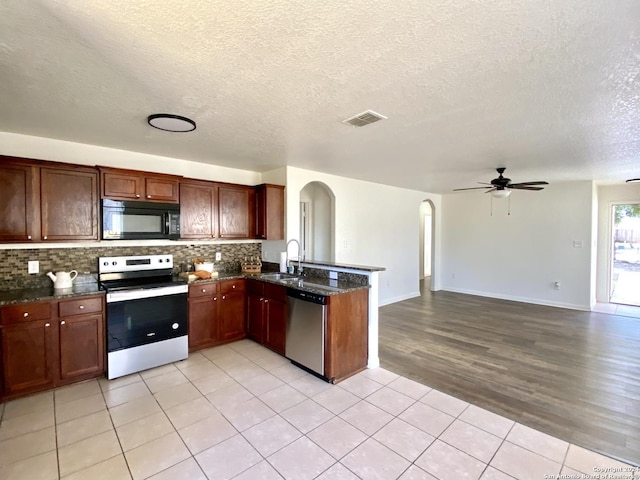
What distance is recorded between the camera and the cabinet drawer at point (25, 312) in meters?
2.64

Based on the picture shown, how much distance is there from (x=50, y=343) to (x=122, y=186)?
166 centimetres

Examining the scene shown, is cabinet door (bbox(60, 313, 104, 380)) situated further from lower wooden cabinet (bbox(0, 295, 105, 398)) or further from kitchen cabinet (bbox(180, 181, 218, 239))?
kitchen cabinet (bbox(180, 181, 218, 239))

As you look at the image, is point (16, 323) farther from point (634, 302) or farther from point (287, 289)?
point (634, 302)

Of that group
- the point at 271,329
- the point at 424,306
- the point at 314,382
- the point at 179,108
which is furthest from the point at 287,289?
the point at 424,306

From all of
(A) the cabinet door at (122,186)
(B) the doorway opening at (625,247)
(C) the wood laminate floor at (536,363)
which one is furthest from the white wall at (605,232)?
(A) the cabinet door at (122,186)

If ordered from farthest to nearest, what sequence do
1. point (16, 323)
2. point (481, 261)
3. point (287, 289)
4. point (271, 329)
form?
point (481, 261), point (271, 329), point (287, 289), point (16, 323)

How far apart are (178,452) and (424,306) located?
5.15m

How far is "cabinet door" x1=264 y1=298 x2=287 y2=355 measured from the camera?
3599 millimetres

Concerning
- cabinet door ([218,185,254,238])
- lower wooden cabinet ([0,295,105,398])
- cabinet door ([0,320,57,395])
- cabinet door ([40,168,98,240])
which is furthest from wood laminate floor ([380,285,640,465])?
cabinet door ([40,168,98,240])

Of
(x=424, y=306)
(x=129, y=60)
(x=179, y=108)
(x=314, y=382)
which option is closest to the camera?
(x=129, y=60)

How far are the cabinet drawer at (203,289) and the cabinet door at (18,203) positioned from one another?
60.5 inches

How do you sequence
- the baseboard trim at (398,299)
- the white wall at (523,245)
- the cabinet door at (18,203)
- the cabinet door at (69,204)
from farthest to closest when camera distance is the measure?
the baseboard trim at (398,299), the white wall at (523,245), the cabinet door at (69,204), the cabinet door at (18,203)

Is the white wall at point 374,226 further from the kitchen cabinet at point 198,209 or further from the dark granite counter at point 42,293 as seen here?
the dark granite counter at point 42,293

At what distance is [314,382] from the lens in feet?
10.1
